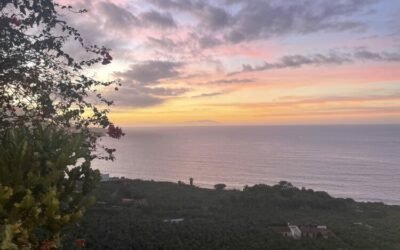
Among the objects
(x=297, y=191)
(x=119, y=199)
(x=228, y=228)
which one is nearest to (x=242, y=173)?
(x=297, y=191)

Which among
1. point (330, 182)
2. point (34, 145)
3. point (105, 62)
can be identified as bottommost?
point (330, 182)

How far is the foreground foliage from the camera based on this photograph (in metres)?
4.69

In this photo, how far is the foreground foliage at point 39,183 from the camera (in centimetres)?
469

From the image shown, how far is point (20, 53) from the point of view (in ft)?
26.7

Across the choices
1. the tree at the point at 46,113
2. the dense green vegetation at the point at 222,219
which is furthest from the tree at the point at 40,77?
the dense green vegetation at the point at 222,219

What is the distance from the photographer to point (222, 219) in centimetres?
3656

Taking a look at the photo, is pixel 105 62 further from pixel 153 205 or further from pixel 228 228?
pixel 153 205

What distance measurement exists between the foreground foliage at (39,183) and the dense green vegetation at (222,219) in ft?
32.4

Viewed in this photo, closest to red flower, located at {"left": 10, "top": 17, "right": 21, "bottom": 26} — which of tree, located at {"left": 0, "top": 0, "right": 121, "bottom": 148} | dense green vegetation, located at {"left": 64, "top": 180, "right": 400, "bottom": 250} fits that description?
tree, located at {"left": 0, "top": 0, "right": 121, "bottom": 148}

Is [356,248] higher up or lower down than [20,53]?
lower down

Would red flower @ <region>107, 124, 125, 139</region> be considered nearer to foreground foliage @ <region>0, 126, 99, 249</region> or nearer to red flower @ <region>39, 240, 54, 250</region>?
foreground foliage @ <region>0, 126, 99, 249</region>

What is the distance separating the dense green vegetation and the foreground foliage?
9889 mm

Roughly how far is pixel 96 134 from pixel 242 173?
102792 mm

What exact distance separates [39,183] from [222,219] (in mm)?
32338
